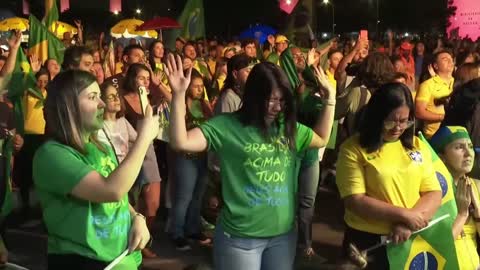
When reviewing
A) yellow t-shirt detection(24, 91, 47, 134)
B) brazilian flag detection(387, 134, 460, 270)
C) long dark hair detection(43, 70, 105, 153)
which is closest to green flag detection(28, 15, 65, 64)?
yellow t-shirt detection(24, 91, 47, 134)

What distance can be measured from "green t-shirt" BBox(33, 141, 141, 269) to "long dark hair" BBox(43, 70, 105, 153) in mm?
35

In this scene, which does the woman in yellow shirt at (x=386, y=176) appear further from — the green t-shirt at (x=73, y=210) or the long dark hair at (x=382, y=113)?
the green t-shirt at (x=73, y=210)

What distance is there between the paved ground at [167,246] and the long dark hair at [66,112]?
307cm

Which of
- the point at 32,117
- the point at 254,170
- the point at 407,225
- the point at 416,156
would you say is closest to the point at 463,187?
the point at 416,156

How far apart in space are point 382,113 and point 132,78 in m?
3.01

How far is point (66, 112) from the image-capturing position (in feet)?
8.32

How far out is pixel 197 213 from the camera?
6.08 meters

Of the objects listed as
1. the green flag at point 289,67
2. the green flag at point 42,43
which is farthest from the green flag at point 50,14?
the green flag at point 289,67

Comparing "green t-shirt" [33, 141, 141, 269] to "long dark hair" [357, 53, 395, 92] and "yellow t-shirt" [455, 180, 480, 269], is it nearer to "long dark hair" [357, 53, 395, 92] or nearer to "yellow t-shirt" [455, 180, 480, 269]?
"yellow t-shirt" [455, 180, 480, 269]

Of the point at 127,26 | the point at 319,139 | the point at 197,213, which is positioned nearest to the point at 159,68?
the point at 197,213

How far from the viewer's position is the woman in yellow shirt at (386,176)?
119 inches

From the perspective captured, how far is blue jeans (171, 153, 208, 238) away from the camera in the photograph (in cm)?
573

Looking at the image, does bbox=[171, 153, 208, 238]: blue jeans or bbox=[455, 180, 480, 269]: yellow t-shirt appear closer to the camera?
bbox=[455, 180, 480, 269]: yellow t-shirt

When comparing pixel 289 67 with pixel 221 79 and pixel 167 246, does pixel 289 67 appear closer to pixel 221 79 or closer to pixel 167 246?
pixel 167 246
